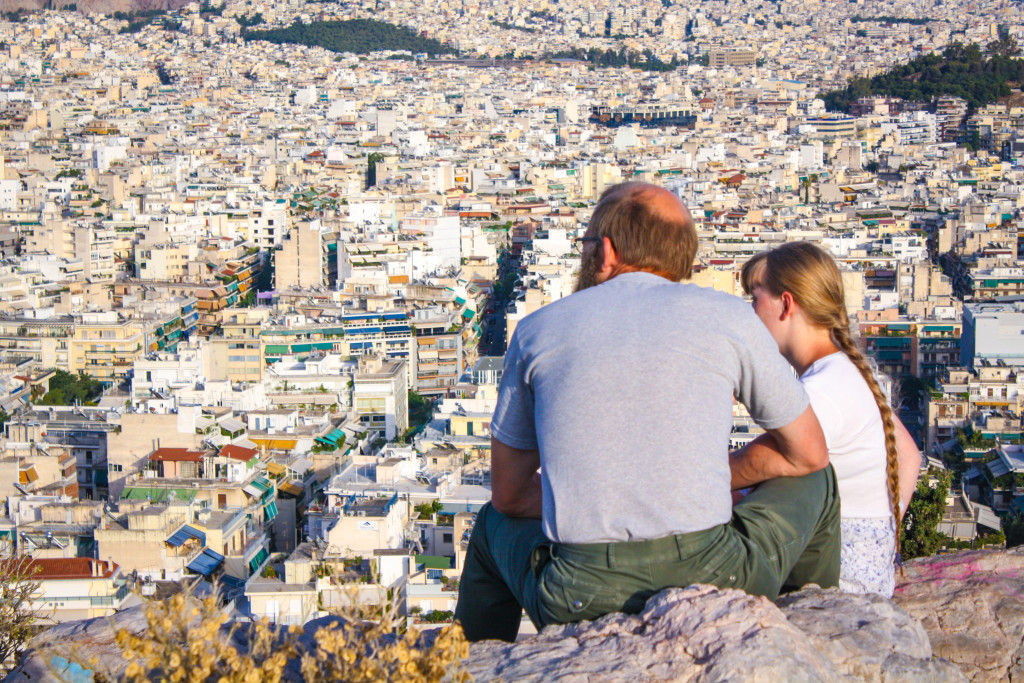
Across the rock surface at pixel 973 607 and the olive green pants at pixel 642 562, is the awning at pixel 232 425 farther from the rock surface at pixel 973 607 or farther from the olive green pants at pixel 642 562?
the olive green pants at pixel 642 562

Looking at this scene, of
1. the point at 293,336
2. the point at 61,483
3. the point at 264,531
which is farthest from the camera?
the point at 293,336

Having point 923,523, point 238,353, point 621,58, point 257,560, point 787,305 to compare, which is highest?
point 621,58

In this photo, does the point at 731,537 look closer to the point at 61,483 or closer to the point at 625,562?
the point at 625,562

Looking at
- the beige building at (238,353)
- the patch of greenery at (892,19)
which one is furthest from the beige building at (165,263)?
the patch of greenery at (892,19)

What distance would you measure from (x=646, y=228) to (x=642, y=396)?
20 cm

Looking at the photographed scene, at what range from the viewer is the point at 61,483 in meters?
8.62

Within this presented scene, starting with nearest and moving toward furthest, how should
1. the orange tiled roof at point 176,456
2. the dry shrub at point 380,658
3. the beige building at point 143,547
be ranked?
the dry shrub at point 380,658, the beige building at point 143,547, the orange tiled roof at point 176,456

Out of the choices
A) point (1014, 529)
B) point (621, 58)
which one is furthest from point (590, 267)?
point (621, 58)

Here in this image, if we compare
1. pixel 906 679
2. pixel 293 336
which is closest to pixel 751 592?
pixel 906 679

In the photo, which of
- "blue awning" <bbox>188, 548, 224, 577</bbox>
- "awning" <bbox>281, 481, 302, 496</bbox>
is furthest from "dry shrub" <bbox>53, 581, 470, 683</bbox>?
"awning" <bbox>281, 481, 302, 496</bbox>

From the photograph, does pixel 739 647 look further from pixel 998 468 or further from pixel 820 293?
pixel 998 468

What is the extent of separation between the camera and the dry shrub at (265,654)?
1375 mm

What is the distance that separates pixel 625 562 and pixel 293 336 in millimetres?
10733

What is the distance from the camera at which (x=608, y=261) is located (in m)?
1.64
